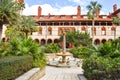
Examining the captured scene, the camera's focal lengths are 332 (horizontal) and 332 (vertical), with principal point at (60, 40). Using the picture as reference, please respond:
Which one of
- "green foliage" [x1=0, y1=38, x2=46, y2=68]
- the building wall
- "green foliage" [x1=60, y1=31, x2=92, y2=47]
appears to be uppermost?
the building wall

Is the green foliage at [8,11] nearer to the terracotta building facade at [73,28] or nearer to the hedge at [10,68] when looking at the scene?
the hedge at [10,68]

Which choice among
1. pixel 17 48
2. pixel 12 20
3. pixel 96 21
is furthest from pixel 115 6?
pixel 17 48

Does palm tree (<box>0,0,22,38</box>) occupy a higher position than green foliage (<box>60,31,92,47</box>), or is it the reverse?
palm tree (<box>0,0,22,38</box>)

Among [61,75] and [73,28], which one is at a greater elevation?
[73,28]

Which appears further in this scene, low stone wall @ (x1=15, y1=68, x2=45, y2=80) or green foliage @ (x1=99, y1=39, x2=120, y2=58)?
green foliage @ (x1=99, y1=39, x2=120, y2=58)

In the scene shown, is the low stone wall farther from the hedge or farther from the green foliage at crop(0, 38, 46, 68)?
the green foliage at crop(0, 38, 46, 68)

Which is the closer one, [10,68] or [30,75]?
[10,68]

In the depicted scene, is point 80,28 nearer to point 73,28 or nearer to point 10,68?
point 73,28

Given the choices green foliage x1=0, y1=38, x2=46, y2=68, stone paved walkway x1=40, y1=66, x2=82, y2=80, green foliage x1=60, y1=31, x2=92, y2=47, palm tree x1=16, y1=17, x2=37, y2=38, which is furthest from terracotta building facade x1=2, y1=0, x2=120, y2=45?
green foliage x1=0, y1=38, x2=46, y2=68

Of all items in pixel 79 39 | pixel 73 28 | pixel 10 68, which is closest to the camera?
pixel 10 68

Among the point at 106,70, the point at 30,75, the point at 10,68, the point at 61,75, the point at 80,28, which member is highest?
the point at 80,28

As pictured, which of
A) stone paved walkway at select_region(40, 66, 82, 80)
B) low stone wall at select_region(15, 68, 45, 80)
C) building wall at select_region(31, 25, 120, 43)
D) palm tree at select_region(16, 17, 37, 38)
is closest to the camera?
low stone wall at select_region(15, 68, 45, 80)

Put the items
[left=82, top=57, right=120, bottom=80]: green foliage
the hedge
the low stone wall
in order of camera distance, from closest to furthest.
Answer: the hedge, [left=82, top=57, right=120, bottom=80]: green foliage, the low stone wall

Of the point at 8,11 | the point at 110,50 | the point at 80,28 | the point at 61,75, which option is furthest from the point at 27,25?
the point at 110,50
